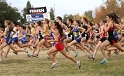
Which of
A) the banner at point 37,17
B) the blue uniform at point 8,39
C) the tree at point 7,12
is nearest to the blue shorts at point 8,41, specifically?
the blue uniform at point 8,39

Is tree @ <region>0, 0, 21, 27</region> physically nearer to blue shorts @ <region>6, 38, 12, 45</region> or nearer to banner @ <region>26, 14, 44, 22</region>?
banner @ <region>26, 14, 44, 22</region>

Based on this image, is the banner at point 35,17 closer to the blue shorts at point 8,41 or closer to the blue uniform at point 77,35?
the blue uniform at point 77,35

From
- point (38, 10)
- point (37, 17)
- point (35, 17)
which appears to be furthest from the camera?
point (38, 10)

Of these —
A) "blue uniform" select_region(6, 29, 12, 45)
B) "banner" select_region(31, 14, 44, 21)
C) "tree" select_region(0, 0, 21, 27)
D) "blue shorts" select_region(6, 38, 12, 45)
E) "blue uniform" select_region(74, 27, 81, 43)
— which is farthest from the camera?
"tree" select_region(0, 0, 21, 27)

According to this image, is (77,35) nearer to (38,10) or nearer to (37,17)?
(37,17)

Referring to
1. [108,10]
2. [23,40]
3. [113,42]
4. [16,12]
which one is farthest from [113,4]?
[113,42]

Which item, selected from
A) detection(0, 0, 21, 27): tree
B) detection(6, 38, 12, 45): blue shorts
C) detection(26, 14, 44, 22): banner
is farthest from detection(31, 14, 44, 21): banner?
detection(6, 38, 12, 45): blue shorts

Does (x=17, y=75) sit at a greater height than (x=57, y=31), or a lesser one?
lesser

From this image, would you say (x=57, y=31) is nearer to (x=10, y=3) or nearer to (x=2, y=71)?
(x=2, y=71)

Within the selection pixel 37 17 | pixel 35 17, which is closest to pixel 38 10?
pixel 35 17

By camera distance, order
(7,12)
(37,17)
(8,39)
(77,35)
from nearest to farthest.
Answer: (8,39), (77,35), (37,17), (7,12)

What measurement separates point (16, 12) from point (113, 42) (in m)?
64.8

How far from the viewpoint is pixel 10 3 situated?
78.8 m

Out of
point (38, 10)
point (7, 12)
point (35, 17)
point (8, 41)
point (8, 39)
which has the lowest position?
point (7, 12)
